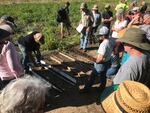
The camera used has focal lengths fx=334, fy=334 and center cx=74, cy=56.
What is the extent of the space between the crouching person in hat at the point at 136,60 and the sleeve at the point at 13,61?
234 cm

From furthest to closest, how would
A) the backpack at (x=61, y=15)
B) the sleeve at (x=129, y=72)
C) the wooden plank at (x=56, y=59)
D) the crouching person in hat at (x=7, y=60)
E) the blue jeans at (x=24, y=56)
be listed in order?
the backpack at (x=61, y=15)
the wooden plank at (x=56, y=59)
the blue jeans at (x=24, y=56)
the crouching person in hat at (x=7, y=60)
the sleeve at (x=129, y=72)

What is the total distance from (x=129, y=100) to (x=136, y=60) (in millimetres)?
1064

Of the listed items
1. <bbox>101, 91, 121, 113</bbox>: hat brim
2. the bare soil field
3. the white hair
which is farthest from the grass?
the white hair

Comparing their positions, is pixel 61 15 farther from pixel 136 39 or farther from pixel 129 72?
pixel 129 72

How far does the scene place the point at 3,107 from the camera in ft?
9.65

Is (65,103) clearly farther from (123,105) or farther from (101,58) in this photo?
(123,105)

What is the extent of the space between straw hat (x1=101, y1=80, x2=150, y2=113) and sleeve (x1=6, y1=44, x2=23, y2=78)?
2.74 meters

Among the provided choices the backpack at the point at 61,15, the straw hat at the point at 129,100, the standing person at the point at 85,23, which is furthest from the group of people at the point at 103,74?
the backpack at the point at 61,15

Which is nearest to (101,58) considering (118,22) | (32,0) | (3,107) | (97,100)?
(97,100)

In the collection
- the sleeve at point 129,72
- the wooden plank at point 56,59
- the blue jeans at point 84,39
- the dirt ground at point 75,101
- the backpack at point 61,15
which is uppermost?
the sleeve at point 129,72

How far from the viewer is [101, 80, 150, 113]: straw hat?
3656mm

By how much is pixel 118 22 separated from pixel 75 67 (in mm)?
1884

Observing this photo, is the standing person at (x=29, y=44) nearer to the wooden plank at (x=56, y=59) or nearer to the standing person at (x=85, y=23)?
the wooden plank at (x=56, y=59)

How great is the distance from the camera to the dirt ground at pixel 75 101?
7576 mm
